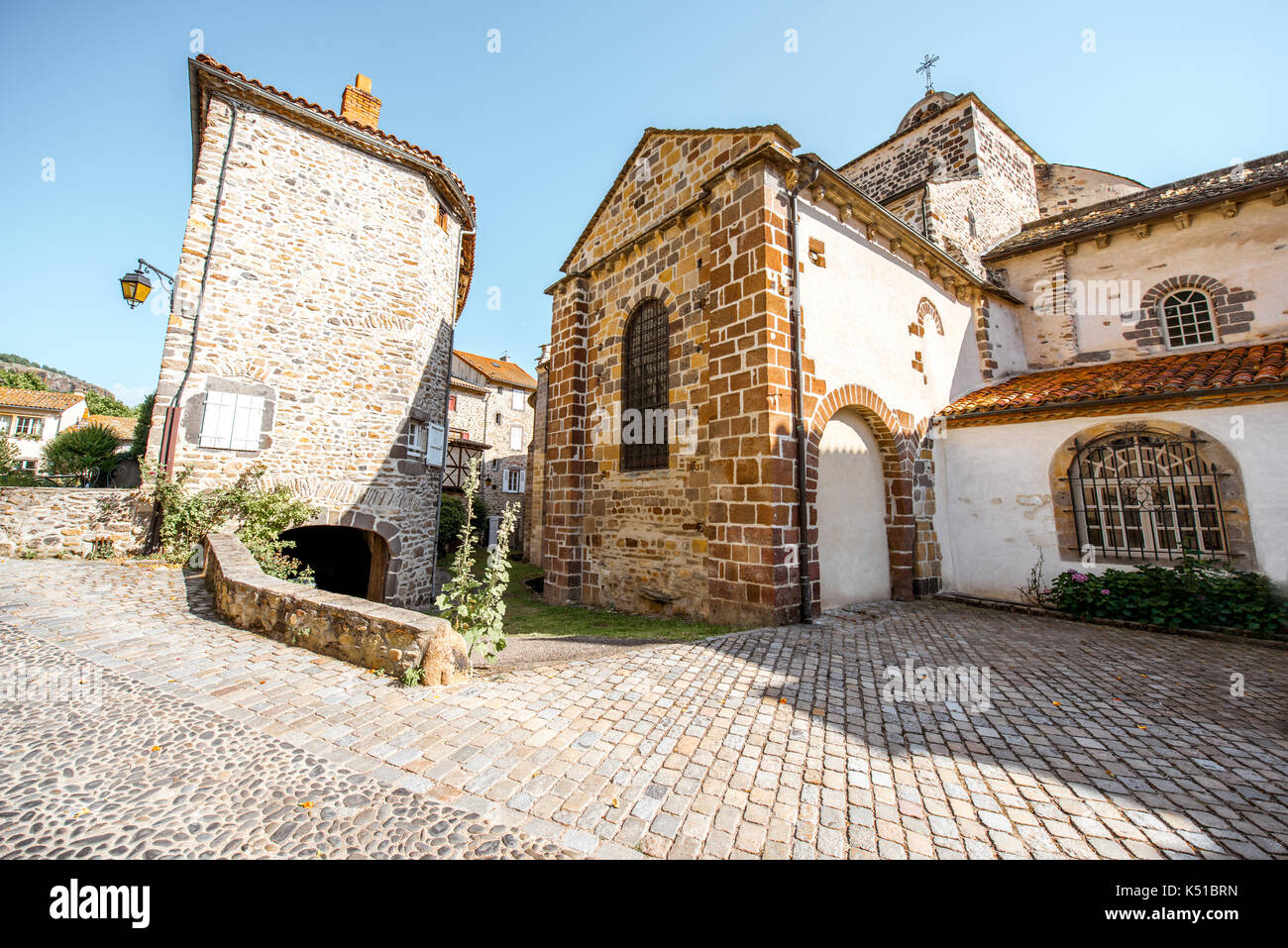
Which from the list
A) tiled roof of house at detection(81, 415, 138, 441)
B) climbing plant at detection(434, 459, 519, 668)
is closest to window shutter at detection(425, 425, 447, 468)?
climbing plant at detection(434, 459, 519, 668)

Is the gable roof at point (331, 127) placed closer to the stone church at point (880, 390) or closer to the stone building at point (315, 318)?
the stone building at point (315, 318)

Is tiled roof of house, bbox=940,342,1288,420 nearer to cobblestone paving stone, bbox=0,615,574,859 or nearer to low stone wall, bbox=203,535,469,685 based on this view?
low stone wall, bbox=203,535,469,685

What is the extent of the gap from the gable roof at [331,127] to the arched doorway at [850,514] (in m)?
10.9

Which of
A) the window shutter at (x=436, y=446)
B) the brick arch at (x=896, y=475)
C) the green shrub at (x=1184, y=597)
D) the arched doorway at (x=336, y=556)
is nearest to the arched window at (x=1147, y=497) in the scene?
the green shrub at (x=1184, y=597)

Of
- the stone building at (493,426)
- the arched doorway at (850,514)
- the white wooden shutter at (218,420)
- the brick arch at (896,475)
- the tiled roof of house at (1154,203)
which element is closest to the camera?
the arched doorway at (850,514)

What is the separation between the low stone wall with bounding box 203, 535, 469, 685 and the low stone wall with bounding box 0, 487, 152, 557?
4.20 metres

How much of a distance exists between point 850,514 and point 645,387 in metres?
3.94

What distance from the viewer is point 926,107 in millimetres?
14305

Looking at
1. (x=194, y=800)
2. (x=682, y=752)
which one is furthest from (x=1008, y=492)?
(x=194, y=800)

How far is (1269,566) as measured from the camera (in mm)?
6125

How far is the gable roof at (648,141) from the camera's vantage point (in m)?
6.74

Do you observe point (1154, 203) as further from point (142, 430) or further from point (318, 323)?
point (142, 430)
